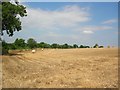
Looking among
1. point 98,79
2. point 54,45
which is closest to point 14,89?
point 98,79

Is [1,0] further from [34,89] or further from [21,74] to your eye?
[34,89]

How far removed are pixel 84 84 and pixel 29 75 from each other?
391 cm

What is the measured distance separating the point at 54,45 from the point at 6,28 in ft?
278

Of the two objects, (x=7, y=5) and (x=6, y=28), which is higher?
(x=7, y=5)

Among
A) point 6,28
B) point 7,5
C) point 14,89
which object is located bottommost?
point 14,89

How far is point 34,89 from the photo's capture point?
1284cm

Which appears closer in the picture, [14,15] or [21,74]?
[21,74]

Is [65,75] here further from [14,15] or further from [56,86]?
[14,15]

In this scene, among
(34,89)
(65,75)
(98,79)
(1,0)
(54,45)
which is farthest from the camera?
(54,45)

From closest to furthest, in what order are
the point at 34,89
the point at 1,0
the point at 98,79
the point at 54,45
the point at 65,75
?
the point at 34,89 → the point at 98,79 → the point at 65,75 → the point at 1,0 → the point at 54,45

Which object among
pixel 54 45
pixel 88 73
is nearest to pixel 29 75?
pixel 88 73

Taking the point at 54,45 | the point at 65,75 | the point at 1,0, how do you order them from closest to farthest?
1. the point at 65,75
2. the point at 1,0
3. the point at 54,45

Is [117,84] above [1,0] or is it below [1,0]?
below

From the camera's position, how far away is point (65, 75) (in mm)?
16156
